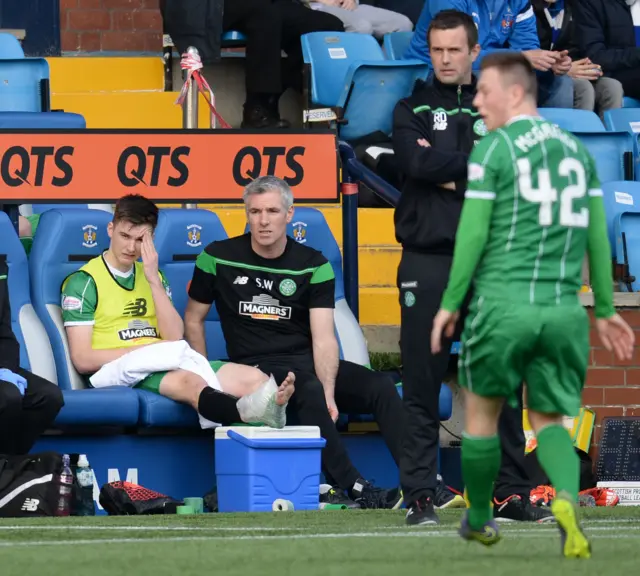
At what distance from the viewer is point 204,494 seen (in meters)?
7.43

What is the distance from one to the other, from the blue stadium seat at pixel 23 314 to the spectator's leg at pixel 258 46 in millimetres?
3029

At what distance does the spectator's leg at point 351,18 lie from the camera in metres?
11.0

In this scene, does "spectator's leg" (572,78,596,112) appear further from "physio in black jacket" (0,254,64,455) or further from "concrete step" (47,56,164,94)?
"physio in black jacket" (0,254,64,455)

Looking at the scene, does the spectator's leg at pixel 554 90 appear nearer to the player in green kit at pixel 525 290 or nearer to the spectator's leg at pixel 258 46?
the spectator's leg at pixel 258 46

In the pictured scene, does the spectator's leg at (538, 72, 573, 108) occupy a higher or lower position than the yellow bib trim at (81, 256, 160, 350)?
higher

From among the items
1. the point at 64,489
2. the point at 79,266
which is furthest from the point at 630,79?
the point at 64,489

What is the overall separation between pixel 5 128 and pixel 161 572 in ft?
14.3

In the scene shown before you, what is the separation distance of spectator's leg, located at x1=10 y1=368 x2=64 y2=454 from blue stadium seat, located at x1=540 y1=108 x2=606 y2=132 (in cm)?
460

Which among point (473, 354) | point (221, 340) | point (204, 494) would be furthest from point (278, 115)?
point (473, 354)

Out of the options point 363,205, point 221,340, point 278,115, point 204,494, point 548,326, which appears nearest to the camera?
point 548,326

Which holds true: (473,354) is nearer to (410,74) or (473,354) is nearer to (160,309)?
(160,309)

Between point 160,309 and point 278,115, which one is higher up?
point 278,115

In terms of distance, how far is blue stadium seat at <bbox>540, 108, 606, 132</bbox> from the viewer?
34.2 feet

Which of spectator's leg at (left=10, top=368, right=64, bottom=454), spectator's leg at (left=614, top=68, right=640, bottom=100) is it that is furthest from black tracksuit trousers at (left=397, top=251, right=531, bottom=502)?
spectator's leg at (left=614, top=68, right=640, bottom=100)
